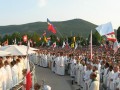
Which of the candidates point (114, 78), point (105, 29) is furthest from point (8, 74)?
point (105, 29)

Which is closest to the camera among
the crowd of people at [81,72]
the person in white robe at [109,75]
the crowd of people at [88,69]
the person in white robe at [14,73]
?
the crowd of people at [81,72]

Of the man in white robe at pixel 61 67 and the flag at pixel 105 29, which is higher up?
the flag at pixel 105 29

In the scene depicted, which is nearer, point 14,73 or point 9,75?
point 9,75

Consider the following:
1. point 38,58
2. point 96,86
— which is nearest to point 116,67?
point 96,86

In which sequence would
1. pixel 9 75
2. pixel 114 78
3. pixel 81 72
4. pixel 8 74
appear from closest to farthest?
pixel 8 74
pixel 9 75
pixel 114 78
pixel 81 72

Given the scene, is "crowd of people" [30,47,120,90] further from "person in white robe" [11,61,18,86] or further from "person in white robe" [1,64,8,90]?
"person in white robe" [1,64,8,90]

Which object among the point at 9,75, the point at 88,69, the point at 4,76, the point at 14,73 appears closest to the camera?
the point at 4,76

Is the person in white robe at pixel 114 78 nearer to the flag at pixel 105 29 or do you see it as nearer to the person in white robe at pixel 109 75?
the person in white robe at pixel 109 75

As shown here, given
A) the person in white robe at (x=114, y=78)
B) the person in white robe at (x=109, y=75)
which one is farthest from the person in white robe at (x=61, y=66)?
the person in white robe at (x=114, y=78)

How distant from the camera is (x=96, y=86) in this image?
1284 centimetres

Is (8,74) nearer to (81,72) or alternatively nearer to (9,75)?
(9,75)

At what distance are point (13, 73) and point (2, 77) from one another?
2241 mm

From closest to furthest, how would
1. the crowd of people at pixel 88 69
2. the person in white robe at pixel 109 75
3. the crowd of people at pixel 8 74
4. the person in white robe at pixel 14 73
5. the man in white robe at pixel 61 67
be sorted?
the crowd of people at pixel 8 74 < the crowd of people at pixel 88 69 < the person in white robe at pixel 14 73 < the person in white robe at pixel 109 75 < the man in white robe at pixel 61 67

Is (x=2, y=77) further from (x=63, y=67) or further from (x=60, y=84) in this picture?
(x=63, y=67)
